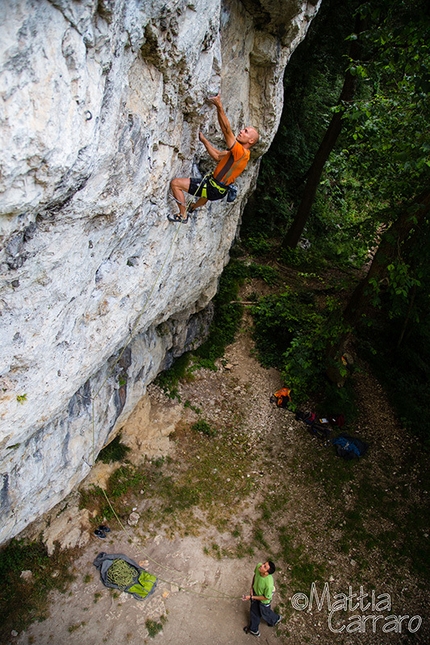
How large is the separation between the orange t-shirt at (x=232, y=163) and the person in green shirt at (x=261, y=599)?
18.9ft

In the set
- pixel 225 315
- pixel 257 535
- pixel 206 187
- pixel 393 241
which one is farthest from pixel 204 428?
pixel 206 187

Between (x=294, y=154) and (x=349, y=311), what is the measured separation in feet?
24.4

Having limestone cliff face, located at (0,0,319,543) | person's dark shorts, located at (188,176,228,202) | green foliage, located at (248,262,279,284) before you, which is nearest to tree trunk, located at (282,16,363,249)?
green foliage, located at (248,262,279,284)

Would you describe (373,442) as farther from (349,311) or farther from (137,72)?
(137,72)

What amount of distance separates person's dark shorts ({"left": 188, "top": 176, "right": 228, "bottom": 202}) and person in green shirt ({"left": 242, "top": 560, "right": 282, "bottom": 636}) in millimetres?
5597

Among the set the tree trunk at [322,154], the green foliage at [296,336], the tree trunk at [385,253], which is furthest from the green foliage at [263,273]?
the tree trunk at [385,253]

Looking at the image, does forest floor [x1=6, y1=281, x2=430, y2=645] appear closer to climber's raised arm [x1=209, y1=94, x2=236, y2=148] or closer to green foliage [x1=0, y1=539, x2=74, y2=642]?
green foliage [x1=0, y1=539, x2=74, y2=642]

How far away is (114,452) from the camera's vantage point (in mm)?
8727

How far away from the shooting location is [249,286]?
42.8ft

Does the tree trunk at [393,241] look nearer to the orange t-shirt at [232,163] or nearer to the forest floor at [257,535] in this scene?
the forest floor at [257,535]

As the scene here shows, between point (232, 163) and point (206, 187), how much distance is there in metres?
0.46

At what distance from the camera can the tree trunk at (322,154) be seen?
11078 mm

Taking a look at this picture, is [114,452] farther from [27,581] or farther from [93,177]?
[93,177]

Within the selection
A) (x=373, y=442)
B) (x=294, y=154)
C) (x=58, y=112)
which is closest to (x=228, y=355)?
(x=373, y=442)
